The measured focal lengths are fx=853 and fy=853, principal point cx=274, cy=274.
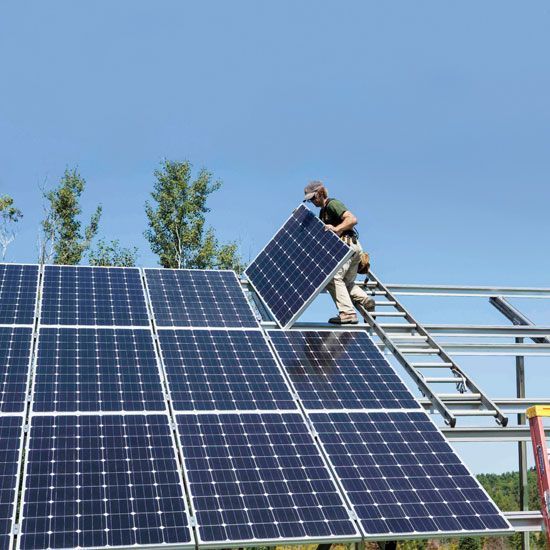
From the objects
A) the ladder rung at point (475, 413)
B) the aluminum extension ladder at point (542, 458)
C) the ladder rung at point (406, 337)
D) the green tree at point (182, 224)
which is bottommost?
the aluminum extension ladder at point (542, 458)

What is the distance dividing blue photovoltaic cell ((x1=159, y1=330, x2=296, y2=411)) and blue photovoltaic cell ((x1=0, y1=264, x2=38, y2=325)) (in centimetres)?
227

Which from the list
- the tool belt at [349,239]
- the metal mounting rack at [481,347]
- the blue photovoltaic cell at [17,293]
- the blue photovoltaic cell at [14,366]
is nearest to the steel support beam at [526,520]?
the metal mounting rack at [481,347]

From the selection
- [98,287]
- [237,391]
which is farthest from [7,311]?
[237,391]

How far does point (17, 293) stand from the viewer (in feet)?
48.1

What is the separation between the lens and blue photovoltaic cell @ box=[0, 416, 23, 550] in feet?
31.0

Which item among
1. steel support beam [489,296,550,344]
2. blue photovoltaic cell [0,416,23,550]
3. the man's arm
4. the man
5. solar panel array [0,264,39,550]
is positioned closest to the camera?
blue photovoltaic cell [0,416,23,550]

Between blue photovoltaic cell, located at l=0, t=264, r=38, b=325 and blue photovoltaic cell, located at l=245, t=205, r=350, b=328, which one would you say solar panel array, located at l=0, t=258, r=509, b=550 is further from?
blue photovoltaic cell, located at l=245, t=205, r=350, b=328

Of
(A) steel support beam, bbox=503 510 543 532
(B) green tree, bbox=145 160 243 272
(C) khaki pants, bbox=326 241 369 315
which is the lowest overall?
(A) steel support beam, bbox=503 510 543 532

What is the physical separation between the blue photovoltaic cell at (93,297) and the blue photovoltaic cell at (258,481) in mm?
3240

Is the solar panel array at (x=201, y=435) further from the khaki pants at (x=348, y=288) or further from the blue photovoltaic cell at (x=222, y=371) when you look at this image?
the khaki pants at (x=348, y=288)

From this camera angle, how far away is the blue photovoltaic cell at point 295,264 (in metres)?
15.6

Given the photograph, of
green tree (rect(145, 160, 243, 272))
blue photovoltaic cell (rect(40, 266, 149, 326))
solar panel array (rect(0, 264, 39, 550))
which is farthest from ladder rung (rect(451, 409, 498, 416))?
green tree (rect(145, 160, 243, 272))

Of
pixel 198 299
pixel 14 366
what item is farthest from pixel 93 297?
pixel 14 366

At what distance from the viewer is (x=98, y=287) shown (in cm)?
1546
